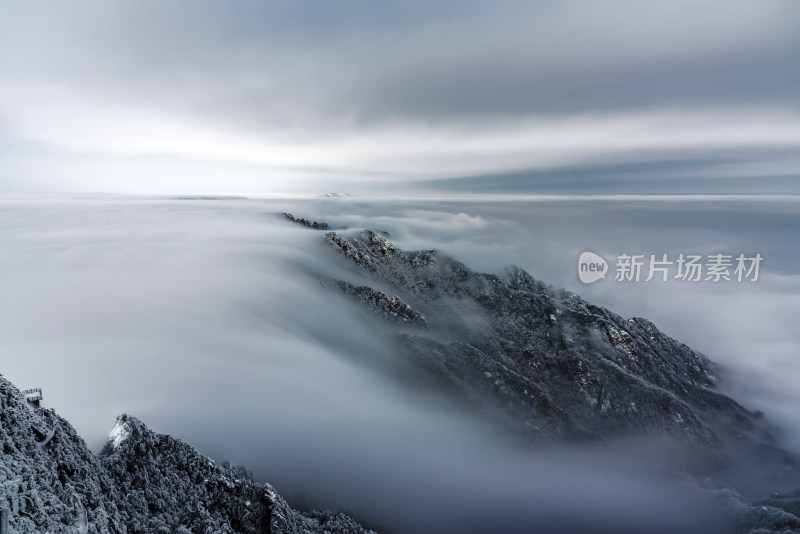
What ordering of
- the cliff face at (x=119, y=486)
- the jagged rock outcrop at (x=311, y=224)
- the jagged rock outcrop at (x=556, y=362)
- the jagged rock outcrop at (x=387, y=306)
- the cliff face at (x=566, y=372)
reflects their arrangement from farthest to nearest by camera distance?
the jagged rock outcrop at (x=311, y=224) < the jagged rock outcrop at (x=387, y=306) < the jagged rock outcrop at (x=556, y=362) < the cliff face at (x=566, y=372) < the cliff face at (x=119, y=486)

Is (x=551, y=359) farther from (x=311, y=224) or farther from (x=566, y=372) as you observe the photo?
(x=311, y=224)

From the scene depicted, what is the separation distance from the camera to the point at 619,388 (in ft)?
193

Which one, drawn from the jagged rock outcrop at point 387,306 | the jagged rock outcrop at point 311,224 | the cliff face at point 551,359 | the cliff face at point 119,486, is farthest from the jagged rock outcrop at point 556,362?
the cliff face at point 119,486

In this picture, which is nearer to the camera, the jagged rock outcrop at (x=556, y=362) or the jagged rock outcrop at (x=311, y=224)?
the jagged rock outcrop at (x=556, y=362)

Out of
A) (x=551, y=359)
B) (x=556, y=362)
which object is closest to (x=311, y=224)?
(x=551, y=359)

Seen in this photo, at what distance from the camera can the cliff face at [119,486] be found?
7688mm

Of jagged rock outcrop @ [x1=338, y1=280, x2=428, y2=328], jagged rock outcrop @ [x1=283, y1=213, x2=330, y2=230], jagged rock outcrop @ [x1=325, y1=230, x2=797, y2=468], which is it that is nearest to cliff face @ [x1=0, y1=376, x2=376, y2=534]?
jagged rock outcrop @ [x1=325, y1=230, x2=797, y2=468]

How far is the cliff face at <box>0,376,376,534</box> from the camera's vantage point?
7688 mm

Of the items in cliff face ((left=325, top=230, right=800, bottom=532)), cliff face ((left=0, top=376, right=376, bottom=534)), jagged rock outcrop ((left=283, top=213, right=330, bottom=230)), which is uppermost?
jagged rock outcrop ((left=283, top=213, right=330, bottom=230))

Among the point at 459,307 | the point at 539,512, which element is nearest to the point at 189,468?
the point at 539,512

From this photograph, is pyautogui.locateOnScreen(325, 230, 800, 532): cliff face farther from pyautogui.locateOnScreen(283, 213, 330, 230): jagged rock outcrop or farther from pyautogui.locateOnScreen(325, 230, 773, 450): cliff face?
pyautogui.locateOnScreen(283, 213, 330, 230): jagged rock outcrop

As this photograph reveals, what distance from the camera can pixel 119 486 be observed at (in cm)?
1116

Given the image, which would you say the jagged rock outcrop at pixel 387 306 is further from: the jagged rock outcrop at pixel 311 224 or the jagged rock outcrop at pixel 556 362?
the jagged rock outcrop at pixel 311 224

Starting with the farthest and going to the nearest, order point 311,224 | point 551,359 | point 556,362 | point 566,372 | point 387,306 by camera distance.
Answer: point 311,224
point 387,306
point 551,359
point 556,362
point 566,372
